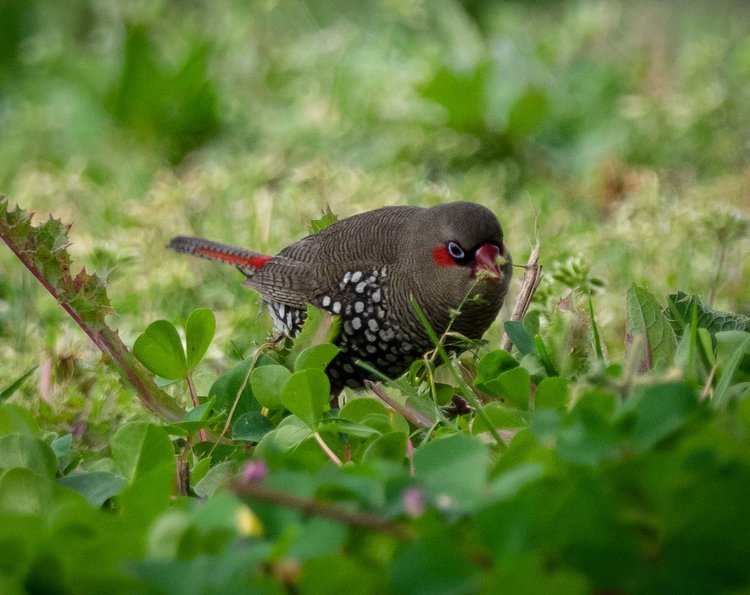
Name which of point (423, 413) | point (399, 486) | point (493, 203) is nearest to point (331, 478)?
point (399, 486)

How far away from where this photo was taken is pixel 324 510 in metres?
1.09

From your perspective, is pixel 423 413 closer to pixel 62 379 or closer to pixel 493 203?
pixel 62 379

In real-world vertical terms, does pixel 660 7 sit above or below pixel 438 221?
below

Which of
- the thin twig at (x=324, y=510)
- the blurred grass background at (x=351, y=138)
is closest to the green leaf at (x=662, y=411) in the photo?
the thin twig at (x=324, y=510)

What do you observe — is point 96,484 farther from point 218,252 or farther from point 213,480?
point 218,252

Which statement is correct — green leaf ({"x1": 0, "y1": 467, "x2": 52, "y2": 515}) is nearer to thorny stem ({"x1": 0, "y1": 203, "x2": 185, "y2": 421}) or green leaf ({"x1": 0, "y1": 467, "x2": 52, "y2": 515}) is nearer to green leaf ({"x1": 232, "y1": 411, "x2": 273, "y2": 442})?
green leaf ({"x1": 232, "y1": 411, "x2": 273, "y2": 442})

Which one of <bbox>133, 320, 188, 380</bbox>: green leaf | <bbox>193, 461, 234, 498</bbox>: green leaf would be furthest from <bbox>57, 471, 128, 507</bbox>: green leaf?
<bbox>133, 320, 188, 380</bbox>: green leaf

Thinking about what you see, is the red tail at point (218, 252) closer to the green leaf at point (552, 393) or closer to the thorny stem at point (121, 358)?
the thorny stem at point (121, 358)

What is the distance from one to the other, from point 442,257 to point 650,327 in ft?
3.97

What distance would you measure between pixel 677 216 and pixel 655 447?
2.68m

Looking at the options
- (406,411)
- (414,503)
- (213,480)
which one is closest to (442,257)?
(406,411)

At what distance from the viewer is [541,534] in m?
1.06

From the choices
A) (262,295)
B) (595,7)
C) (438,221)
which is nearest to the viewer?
(438,221)

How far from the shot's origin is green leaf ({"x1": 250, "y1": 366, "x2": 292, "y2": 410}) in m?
1.95
